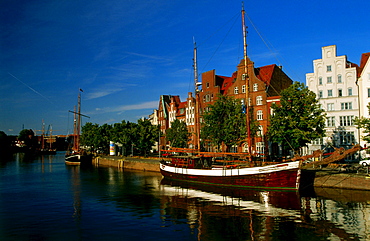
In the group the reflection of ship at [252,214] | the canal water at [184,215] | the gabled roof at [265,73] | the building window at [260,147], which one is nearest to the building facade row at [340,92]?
the building window at [260,147]

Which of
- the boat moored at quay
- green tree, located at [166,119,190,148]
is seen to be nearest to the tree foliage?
green tree, located at [166,119,190,148]

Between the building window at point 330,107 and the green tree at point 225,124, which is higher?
the building window at point 330,107

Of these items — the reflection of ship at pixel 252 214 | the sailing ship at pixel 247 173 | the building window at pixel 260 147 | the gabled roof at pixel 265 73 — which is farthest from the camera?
the gabled roof at pixel 265 73

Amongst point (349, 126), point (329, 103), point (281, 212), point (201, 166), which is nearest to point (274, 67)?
point (329, 103)

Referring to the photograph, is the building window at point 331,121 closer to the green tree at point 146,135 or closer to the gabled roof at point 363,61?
the gabled roof at point 363,61

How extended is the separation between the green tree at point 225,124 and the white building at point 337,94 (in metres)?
16.4

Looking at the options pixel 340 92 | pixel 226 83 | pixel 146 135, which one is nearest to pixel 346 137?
pixel 340 92

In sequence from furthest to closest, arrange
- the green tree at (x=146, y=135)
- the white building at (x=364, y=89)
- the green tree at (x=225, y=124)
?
the green tree at (x=146, y=135) < the green tree at (x=225, y=124) < the white building at (x=364, y=89)

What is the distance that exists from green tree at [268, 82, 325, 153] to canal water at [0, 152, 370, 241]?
929 cm

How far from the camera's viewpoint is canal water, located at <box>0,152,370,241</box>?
24.3m

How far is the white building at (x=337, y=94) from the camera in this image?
5950cm

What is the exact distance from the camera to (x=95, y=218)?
30141 millimetres

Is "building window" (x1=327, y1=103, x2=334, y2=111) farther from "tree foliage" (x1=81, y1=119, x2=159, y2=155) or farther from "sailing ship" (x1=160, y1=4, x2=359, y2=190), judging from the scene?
"tree foliage" (x1=81, y1=119, x2=159, y2=155)

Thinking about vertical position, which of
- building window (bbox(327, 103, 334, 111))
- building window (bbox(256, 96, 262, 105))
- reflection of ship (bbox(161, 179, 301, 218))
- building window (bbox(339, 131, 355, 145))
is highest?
building window (bbox(256, 96, 262, 105))
